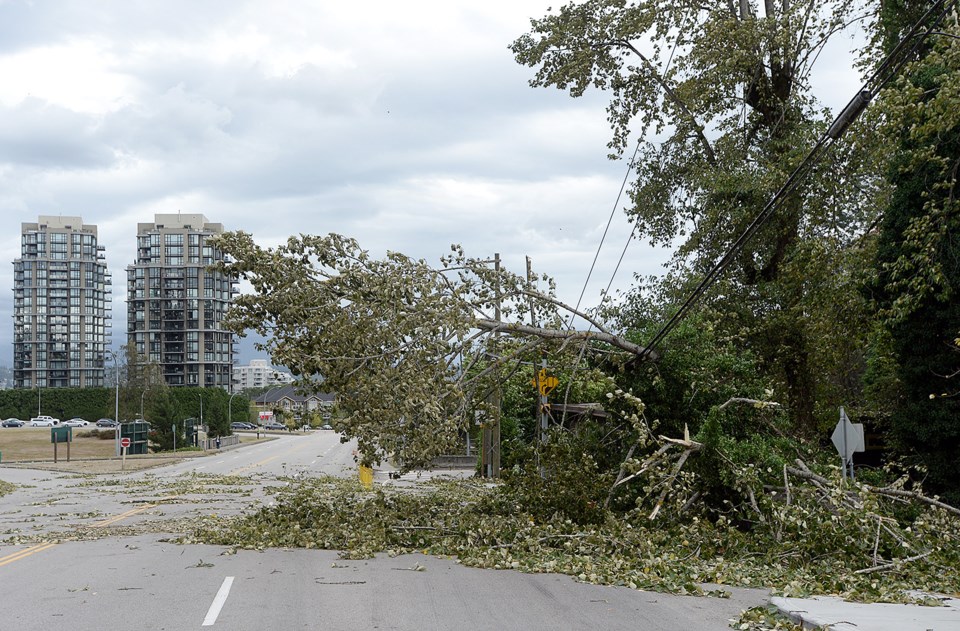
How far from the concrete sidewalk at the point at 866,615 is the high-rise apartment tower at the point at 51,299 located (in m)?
205

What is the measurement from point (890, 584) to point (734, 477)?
3821 mm

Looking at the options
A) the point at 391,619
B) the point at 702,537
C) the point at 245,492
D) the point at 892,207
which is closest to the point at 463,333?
the point at 702,537

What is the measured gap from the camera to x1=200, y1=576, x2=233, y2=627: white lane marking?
8.19 metres

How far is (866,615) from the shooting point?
26.8 feet

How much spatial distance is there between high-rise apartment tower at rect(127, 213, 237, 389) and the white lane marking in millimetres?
160982

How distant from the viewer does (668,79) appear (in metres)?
21.9

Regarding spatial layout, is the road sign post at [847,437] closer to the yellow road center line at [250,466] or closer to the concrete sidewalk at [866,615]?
the concrete sidewalk at [866,615]

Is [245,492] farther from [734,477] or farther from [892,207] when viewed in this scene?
[892,207]

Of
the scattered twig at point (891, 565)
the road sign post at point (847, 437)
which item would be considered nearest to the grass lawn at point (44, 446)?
the road sign post at point (847, 437)

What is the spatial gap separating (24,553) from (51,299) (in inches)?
7872

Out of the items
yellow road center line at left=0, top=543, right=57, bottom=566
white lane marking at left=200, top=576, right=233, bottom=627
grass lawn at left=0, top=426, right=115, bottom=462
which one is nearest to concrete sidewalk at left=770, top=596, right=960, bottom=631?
white lane marking at left=200, top=576, right=233, bottom=627

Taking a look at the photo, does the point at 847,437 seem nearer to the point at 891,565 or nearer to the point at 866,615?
the point at 891,565

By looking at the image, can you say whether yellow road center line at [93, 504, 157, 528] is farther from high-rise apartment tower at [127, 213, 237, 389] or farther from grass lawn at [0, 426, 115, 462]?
high-rise apartment tower at [127, 213, 237, 389]

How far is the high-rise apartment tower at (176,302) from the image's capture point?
166m
